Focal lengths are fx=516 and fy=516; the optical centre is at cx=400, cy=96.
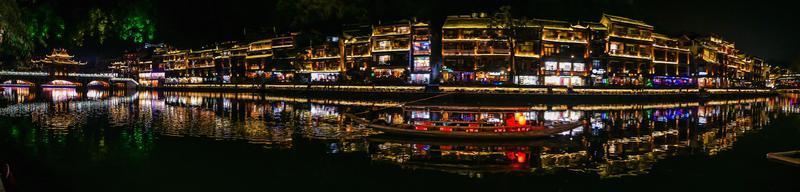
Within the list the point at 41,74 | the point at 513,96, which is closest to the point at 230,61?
the point at 41,74

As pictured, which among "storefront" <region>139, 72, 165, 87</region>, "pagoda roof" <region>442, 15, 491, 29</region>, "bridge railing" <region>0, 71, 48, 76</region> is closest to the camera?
"pagoda roof" <region>442, 15, 491, 29</region>

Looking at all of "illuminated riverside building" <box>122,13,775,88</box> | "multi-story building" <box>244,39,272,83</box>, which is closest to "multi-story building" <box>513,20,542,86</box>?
"illuminated riverside building" <box>122,13,775,88</box>

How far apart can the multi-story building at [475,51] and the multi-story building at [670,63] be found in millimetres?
23919

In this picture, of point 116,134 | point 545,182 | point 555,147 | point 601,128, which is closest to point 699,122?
point 601,128

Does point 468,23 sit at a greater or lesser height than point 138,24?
greater

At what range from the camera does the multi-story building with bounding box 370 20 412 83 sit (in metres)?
69.2

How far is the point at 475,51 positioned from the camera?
65562mm

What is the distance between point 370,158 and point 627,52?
5952cm

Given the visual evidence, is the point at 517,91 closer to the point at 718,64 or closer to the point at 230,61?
the point at 718,64

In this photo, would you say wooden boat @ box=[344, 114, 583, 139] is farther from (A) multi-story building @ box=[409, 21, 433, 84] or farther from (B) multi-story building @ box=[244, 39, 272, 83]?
(B) multi-story building @ box=[244, 39, 272, 83]

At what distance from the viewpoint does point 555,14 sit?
78.6m

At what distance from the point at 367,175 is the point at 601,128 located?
61.1ft

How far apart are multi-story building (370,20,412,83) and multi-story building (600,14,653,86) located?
87.0ft

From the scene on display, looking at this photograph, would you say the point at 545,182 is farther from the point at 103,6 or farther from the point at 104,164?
the point at 104,164
